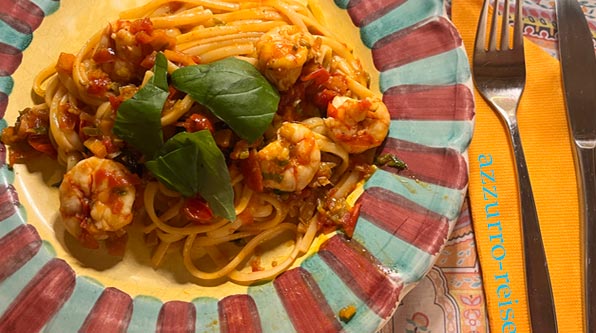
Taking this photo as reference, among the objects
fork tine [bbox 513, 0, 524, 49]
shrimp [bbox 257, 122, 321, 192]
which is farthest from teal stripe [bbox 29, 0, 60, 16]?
fork tine [bbox 513, 0, 524, 49]

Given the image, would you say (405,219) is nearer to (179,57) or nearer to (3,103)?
(179,57)

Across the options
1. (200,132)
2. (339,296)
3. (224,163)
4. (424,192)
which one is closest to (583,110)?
(424,192)

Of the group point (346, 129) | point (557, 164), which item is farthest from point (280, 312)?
point (557, 164)

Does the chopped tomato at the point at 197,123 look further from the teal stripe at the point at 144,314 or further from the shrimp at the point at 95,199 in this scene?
the teal stripe at the point at 144,314

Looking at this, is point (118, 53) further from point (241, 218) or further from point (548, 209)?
point (548, 209)

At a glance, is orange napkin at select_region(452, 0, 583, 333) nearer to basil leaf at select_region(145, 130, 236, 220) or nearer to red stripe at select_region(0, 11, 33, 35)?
basil leaf at select_region(145, 130, 236, 220)

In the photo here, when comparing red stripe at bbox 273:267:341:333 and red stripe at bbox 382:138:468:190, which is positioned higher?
red stripe at bbox 382:138:468:190
